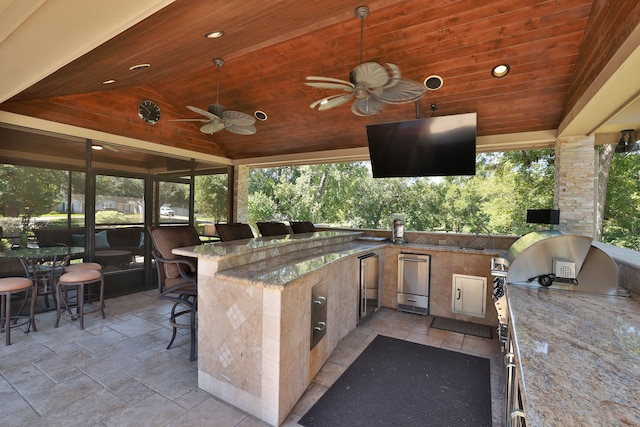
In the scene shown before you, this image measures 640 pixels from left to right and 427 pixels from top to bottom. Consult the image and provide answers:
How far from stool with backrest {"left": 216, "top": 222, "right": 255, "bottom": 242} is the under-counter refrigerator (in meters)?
2.20

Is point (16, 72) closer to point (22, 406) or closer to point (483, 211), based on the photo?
point (22, 406)

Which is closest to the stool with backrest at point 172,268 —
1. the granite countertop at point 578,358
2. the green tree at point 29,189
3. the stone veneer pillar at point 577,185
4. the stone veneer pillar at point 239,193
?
the granite countertop at point 578,358

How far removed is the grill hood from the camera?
182 cm

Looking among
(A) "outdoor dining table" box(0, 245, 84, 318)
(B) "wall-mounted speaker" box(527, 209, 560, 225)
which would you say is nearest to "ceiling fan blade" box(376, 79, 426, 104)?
(B) "wall-mounted speaker" box(527, 209, 560, 225)

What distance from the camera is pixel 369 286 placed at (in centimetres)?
A: 391

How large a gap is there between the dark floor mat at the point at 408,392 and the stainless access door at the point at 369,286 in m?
0.61

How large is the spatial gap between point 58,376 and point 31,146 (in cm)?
310

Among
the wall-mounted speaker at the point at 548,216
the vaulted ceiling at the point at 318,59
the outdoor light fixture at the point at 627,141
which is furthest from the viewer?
the outdoor light fixture at the point at 627,141

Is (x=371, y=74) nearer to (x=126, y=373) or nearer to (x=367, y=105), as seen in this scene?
(x=367, y=105)

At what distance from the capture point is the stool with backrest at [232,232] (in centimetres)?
335

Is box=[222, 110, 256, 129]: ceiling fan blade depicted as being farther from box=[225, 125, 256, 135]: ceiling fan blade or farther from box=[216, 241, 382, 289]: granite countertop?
box=[216, 241, 382, 289]: granite countertop

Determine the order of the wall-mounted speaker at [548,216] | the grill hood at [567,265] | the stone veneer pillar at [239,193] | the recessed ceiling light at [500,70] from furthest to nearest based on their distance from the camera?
1. the stone veneer pillar at [239,193]
2. the wall-mounted speaker at [548,216]
3. the recessed ceiling light at [500,70]
4. the grill hood at [567,265]

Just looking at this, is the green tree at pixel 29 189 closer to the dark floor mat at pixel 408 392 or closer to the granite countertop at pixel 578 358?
the dark floor mat at pixel 408 392

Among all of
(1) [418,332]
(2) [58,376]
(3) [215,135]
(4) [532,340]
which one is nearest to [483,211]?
(1) [418,332]
